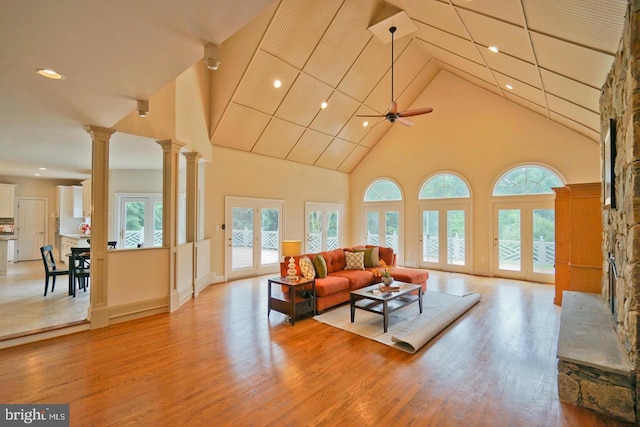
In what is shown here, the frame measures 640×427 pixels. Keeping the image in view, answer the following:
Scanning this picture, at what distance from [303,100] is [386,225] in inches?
184

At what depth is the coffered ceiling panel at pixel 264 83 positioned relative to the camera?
5.57m

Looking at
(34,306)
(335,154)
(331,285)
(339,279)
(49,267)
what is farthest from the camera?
(335,154)

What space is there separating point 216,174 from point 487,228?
6.79 meters

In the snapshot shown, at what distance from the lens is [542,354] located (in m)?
3.32

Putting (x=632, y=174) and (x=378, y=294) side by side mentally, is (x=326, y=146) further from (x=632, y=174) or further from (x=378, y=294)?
(x=632, y=174)

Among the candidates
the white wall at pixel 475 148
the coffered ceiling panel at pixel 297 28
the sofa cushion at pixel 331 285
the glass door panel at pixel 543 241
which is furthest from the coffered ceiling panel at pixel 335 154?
the glass door panel at pixel 543 241

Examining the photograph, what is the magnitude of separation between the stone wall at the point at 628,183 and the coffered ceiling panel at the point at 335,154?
6.20 meters

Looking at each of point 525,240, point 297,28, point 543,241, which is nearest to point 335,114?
point 297,28

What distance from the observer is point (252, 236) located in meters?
7.49

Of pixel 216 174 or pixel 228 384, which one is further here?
pixel 216 174

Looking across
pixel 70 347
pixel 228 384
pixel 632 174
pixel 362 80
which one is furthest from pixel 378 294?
pixel 362 80

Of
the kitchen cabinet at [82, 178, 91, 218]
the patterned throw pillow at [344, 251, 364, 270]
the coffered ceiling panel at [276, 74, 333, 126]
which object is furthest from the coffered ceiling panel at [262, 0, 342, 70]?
the kitchen cabinet at [82, 178, 91, 218]

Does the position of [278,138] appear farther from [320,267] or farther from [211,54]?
[211,54]

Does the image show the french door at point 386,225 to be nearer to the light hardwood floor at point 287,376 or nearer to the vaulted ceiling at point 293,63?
the vaulted ceiling at point 293,63
